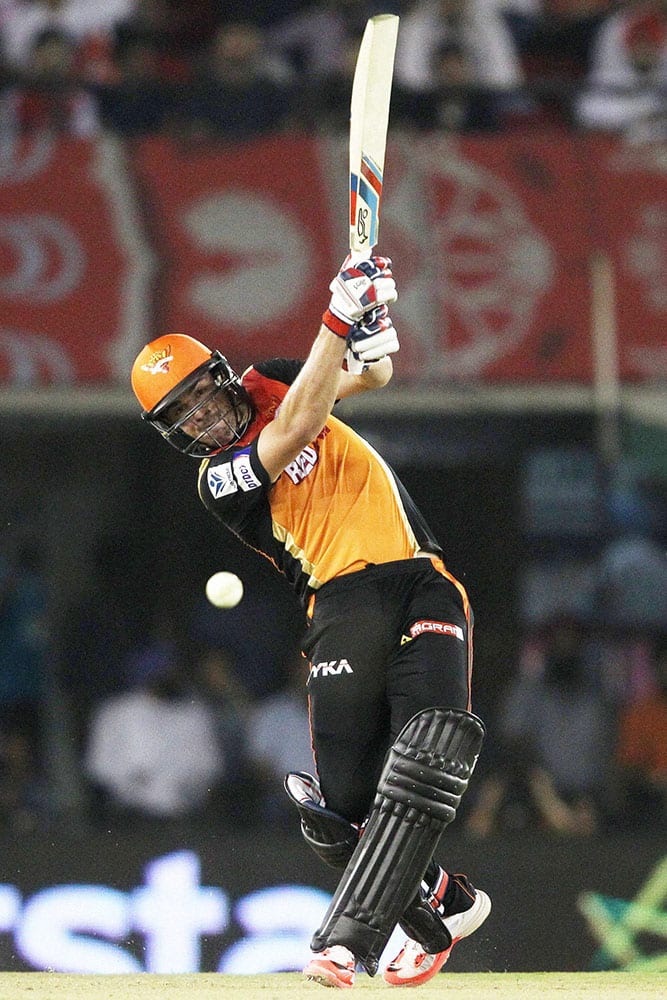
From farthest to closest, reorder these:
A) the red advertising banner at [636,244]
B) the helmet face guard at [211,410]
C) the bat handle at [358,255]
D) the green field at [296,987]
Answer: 1. the red advertising banner at [636,244]
2. the helmet face guard at [211,410]
3. the bat handle at [358,255]
4. the green field at [296,987]

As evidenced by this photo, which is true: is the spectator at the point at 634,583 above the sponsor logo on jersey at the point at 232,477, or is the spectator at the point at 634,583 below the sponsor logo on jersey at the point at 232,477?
below

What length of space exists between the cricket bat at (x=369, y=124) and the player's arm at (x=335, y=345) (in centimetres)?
13

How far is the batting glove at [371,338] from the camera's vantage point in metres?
4.73

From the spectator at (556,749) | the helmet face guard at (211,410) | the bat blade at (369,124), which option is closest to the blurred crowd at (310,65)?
the spectator at (556,749)

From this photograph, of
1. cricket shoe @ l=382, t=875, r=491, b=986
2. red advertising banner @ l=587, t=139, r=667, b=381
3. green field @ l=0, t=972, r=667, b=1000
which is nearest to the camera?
green field @ l=0, t=972, r=667, b=1000

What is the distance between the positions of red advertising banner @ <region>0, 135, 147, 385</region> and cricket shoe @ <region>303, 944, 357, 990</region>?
4.98 meters

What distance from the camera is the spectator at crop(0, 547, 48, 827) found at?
920 cm

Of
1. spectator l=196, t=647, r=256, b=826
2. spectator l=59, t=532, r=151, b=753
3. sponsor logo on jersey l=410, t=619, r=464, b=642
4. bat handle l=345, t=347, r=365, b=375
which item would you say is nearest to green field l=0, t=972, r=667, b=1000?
sponsor logo on jersey l=410, t=619, r=464, b=642

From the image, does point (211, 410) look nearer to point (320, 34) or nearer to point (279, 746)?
point (279, 746)

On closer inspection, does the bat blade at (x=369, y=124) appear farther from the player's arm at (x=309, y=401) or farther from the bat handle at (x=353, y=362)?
the player's arm at (x=309, y=401)

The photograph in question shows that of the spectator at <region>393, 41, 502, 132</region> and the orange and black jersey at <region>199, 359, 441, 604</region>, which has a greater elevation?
the spectator at <region>393, 41, 502, 132</region>

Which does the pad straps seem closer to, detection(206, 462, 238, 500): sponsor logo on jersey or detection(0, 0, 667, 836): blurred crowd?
detection(206, 462, 238, 500): sponsor logo on jersey

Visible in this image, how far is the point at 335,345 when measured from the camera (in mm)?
4719

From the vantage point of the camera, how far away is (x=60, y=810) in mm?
9203
